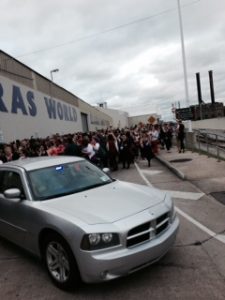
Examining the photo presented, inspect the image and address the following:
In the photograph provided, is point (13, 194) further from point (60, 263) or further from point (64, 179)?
point (60, 263)

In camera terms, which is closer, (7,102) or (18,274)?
(18,274)

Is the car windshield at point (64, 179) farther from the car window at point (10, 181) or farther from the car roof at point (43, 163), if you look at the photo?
the car window at point (10, 181)

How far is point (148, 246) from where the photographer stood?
4770 mm

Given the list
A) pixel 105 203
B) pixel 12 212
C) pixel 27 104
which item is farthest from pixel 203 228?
pixel 27 104

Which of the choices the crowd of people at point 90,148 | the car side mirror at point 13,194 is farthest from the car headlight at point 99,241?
the crowd of people at point 90,148

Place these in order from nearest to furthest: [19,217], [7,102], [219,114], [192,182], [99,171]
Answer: [19,217], [99,171], [192,182], [7,102], [219,114]

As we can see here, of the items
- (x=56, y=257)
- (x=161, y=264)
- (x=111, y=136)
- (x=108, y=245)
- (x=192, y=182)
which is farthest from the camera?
(x=111, y=136)

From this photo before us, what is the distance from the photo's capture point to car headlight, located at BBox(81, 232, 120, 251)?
15.0 ft

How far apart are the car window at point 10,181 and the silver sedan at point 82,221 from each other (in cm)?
2

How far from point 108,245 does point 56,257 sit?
2.75 feet

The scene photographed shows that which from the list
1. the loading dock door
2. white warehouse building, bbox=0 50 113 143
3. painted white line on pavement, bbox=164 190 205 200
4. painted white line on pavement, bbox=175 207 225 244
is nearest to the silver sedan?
painted white line on pavement, bbox=175 207 225 244

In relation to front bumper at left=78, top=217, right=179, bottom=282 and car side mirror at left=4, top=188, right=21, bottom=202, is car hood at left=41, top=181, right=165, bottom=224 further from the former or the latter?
car side mirror at left=4, top=188, right=21, bottom=202

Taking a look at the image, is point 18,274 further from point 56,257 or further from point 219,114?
point 219,114

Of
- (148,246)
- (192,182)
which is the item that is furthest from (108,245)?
(192,182)
